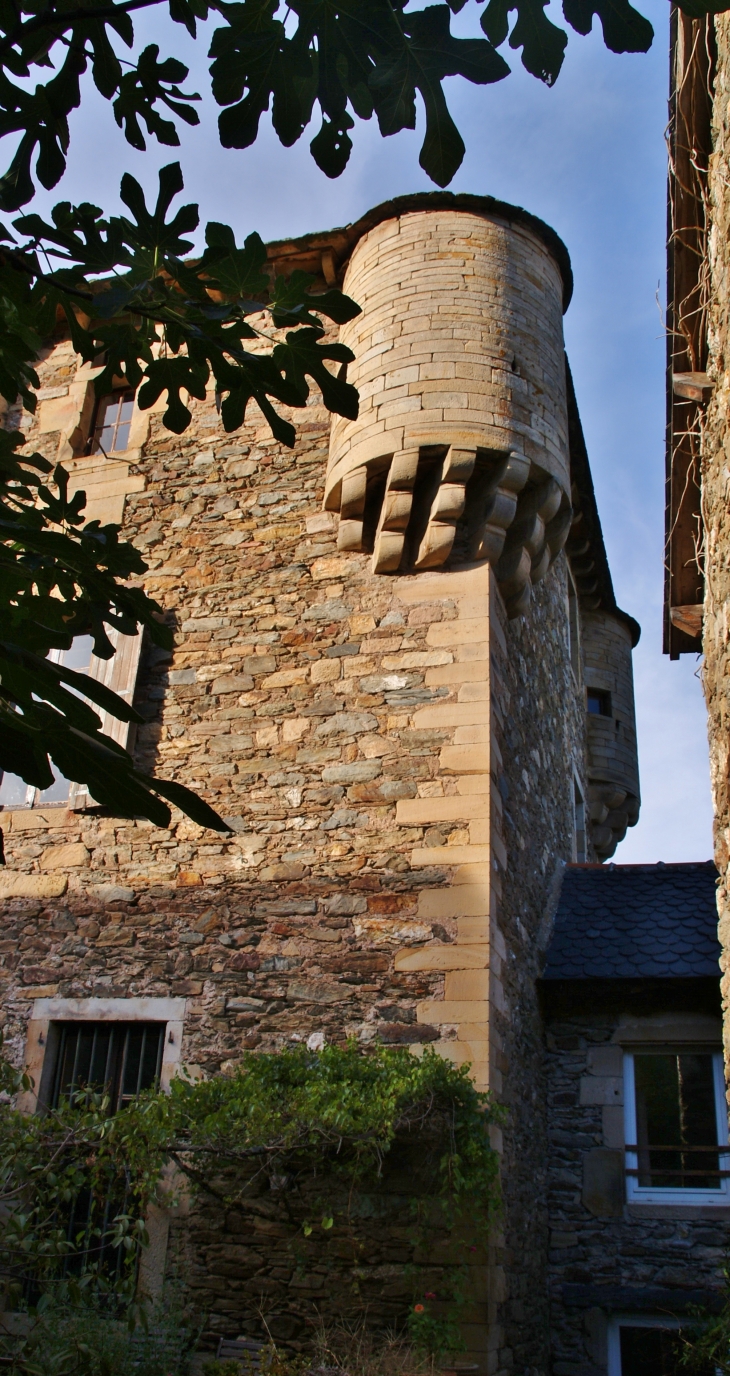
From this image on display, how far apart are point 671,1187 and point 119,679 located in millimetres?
4784

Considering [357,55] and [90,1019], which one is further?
[90,1019]

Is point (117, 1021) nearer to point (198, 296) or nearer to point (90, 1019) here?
point (90, 1019)

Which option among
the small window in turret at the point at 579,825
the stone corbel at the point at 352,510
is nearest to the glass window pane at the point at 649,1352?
the small window in turret at the point at 579,825

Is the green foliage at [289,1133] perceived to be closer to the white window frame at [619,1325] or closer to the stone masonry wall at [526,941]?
the stone masonry wall at [526,941]

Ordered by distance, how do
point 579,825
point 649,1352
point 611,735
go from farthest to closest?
point 611,735
point 579,825
point 649,1352

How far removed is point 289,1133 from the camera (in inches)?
199

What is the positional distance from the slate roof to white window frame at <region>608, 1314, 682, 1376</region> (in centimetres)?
199

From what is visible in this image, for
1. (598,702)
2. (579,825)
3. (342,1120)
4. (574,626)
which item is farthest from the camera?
(598,702)

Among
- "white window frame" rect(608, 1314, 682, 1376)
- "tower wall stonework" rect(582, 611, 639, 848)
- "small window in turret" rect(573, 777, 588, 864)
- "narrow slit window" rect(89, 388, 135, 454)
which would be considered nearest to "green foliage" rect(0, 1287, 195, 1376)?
"white window frame" rect(608, 1314, 682, 1376)

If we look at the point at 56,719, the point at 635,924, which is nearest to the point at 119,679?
the point at 635,924

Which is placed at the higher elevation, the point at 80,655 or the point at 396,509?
the point at 396,509

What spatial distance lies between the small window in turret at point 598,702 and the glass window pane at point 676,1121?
7.00m

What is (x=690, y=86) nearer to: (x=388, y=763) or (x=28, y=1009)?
(x=388, y=763)

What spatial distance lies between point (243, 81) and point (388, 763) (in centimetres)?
458
